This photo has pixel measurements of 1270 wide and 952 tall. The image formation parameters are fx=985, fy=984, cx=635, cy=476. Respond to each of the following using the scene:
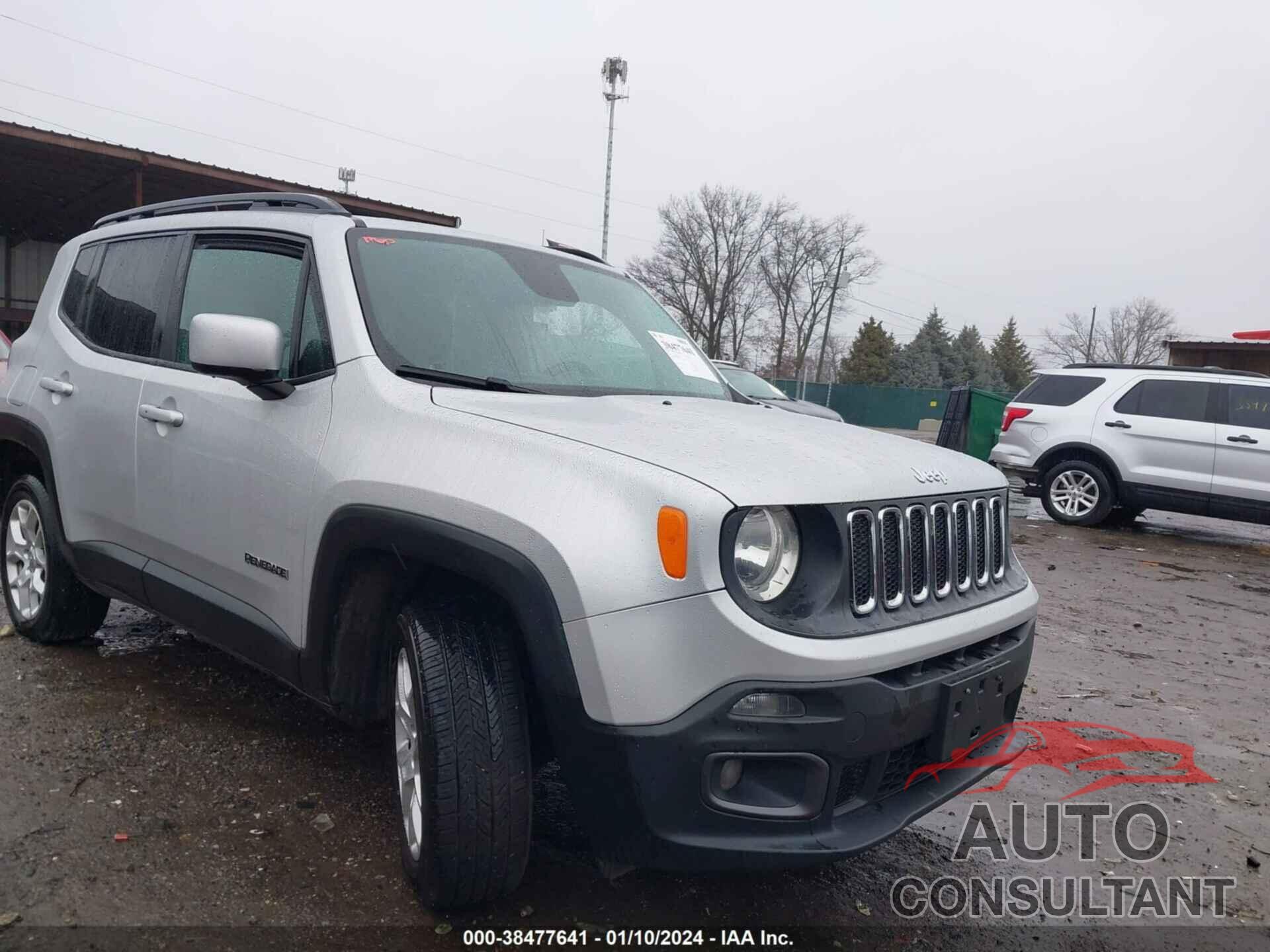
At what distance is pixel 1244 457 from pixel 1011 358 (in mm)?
66263

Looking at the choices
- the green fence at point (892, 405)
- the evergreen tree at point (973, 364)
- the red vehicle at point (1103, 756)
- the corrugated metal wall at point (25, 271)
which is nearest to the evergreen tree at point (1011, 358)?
the evergreen tree at point (973, 364)

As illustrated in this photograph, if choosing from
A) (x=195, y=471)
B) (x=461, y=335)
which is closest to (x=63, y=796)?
(x=195, y=471)

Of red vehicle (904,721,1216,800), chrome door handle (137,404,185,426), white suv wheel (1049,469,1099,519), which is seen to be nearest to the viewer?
chrome door handle (137,404,185,426)

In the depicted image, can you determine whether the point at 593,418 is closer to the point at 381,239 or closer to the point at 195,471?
the point at 381,239

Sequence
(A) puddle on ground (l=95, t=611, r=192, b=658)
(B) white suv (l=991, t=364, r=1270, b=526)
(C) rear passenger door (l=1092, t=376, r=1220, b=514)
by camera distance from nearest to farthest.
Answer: (A) puddle on ground (l=95, t=611, r=192, b=658) → (B) white suv (l=991, t=364, r=1270, b=526) → (C) rear passenger door (l=1092, t=376, r=1220, b=514)

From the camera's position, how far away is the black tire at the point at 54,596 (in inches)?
163

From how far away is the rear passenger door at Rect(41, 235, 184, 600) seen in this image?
12.0 feet

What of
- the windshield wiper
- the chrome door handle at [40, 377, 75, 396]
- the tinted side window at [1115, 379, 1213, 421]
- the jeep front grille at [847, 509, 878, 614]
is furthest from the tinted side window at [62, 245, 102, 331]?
the tinted side window at [1115, 379, 1213, 421]

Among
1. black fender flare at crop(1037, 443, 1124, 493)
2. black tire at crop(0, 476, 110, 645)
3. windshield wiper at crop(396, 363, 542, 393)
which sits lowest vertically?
black tire at crop(0, 476, 110, 645)

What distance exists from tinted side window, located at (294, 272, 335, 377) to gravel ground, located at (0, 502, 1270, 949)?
1385 mm

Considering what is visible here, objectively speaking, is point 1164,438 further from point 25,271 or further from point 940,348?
point 940,348

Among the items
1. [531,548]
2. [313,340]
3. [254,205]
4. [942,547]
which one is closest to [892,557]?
[942,547]

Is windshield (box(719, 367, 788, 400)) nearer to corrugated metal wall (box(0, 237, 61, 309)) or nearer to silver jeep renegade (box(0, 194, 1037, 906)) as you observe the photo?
silver jeep renegade (box(0, 194, 1037, 906))

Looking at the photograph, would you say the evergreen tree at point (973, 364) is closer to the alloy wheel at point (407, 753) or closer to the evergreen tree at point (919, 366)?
the evergreen tree at point (919, 366)
